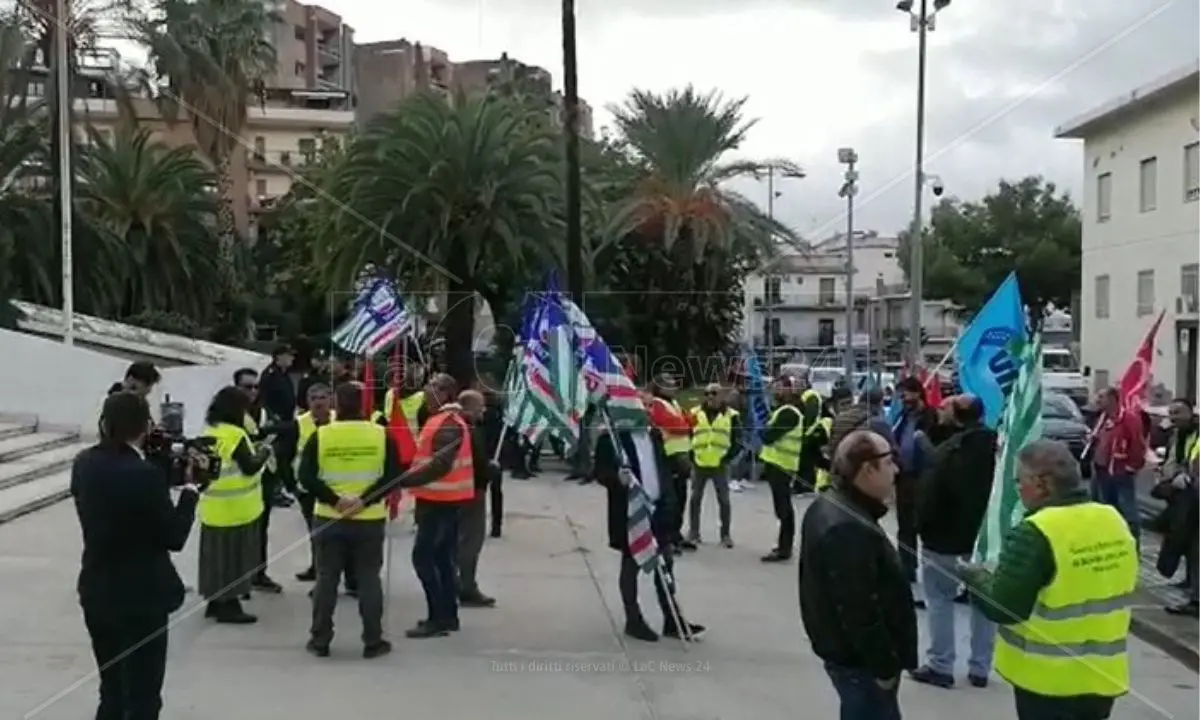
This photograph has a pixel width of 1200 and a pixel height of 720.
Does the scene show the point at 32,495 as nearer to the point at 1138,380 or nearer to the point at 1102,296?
the point at 1138,380

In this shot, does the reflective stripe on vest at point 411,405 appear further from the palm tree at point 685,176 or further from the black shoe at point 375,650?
the palm tree at point 685,176

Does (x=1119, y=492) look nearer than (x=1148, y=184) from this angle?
Yes

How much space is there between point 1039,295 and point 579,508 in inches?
1487

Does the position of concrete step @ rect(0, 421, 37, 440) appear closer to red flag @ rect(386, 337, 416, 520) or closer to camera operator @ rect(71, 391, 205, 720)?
red flag @ rect(386, 337, 416, 520)

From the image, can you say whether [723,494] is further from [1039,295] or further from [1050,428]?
[1039,295]

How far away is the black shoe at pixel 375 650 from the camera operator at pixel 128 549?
273cm

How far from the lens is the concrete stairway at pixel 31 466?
1552cm

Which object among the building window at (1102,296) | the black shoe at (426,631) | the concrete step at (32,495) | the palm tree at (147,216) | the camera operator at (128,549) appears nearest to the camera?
the camera operator at (128,549)

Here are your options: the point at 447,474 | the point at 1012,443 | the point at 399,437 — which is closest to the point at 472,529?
the point at 399,437

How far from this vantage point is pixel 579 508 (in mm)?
17500

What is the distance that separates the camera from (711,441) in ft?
47.9

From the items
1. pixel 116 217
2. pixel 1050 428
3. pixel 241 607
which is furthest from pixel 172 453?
pixel 116 217

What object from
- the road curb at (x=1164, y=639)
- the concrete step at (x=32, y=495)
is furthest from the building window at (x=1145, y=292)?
the concrete step at (x=32, y=495)

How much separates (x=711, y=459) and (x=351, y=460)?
20.1 feet
